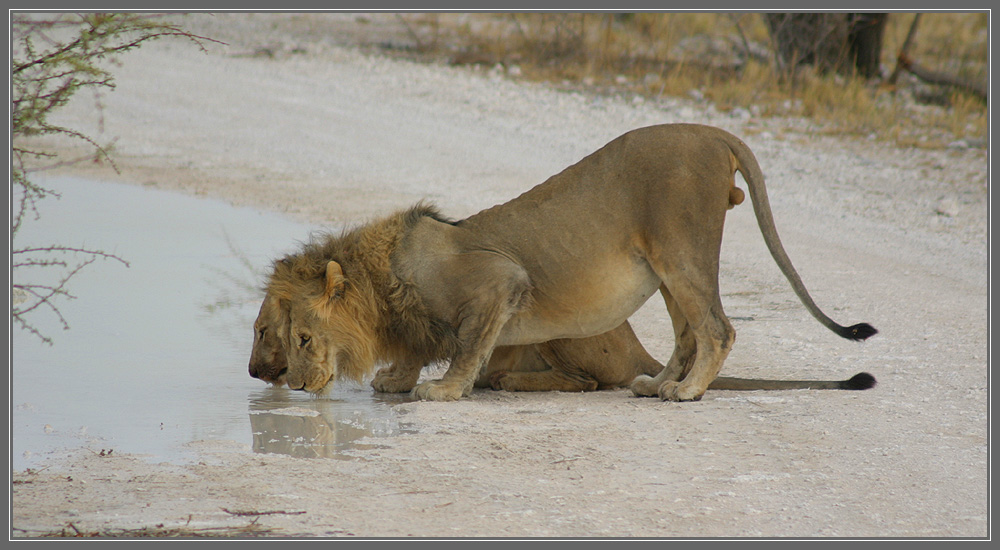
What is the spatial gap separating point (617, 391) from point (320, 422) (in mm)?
1636

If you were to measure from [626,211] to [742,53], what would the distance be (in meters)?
13.2

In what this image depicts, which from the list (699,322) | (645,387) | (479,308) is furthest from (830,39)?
(479,308)

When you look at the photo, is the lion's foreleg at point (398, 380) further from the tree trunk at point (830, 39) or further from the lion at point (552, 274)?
the tree trunk at point (830, 39)

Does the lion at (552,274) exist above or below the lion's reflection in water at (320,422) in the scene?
above

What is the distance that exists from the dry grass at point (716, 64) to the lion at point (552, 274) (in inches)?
323

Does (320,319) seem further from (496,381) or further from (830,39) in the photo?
(830,39)

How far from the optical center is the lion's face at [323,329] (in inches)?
211

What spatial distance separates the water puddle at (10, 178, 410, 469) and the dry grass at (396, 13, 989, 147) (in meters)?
7.20

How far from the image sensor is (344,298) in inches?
213

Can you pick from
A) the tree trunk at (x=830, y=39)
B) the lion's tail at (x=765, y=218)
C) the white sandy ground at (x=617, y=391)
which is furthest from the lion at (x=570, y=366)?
the tree trunk at (x=830, y=39)

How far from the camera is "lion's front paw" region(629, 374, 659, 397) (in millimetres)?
5605

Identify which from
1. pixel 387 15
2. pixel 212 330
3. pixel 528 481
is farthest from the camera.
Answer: pixel 387 15

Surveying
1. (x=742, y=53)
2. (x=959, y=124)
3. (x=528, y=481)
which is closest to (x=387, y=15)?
(x=742, y=53)

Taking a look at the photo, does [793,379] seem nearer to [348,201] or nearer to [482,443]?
[482,443]
